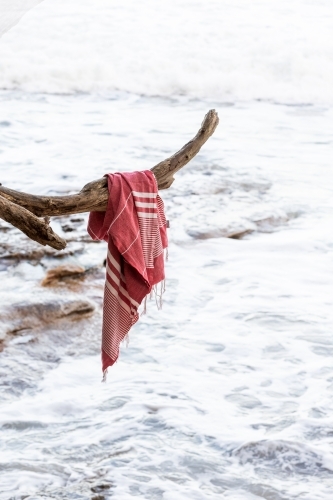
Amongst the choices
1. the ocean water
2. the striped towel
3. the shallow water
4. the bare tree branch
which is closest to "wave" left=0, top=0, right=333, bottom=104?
the ocean water

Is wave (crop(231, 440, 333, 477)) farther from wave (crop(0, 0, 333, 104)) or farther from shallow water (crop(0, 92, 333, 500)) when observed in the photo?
wave (crop(0, 0, 333, 104))

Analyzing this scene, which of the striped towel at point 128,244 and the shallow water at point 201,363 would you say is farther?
the shallow water at point 201,363

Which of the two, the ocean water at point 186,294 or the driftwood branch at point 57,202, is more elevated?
the driftwood branch at point 57,202

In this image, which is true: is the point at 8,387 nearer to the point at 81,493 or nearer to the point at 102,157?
the point at 81,493

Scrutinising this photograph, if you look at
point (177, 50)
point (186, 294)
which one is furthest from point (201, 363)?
point (177, 50)

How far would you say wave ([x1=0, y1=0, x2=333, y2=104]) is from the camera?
982 centimetres

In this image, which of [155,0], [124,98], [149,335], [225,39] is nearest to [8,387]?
[149,335]

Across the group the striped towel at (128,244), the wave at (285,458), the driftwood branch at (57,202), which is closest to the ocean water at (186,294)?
the wave at (285,458)

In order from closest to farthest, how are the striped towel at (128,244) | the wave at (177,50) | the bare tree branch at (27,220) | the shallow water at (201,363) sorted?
the bare tree branch at (27,220)
the striped towel at (128,244)
the shallow water at (201,363)
the wave at (177,50)

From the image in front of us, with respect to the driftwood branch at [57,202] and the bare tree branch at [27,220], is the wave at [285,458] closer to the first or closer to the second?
the driftwood branch at [57,202]

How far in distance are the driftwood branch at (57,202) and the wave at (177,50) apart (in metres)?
7.50

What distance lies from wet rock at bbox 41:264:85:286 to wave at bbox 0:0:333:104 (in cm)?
518

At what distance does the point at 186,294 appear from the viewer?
15.9 feet

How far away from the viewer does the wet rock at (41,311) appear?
4.30 meters
